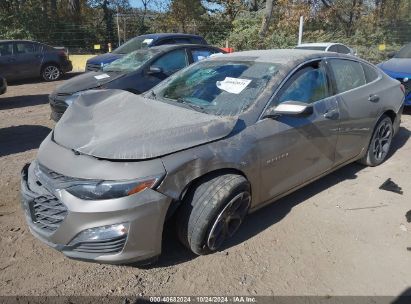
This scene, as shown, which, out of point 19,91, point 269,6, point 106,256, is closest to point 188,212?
point 106,256

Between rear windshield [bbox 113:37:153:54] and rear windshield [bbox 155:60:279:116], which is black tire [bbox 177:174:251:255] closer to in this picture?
rear windshield [bbox 155:60:279:116]

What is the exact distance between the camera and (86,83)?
7.40 m

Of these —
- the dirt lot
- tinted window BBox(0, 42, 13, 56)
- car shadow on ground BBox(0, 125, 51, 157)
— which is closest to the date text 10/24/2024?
the dirt lot

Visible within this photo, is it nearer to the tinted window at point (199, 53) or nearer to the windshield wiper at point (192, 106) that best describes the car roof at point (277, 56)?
the windshield wiper at point (192, 106)

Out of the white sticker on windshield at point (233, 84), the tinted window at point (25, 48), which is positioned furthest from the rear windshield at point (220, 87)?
the tinted window at point (25, 48)

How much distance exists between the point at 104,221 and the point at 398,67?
25.3 feet

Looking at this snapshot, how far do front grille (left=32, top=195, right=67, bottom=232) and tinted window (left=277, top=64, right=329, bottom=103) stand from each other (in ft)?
6.79

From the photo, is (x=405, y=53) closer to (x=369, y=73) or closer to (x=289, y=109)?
(x=369, y=73)

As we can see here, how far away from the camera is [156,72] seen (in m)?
7.54

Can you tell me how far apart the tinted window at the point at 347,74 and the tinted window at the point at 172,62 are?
3.96 metres

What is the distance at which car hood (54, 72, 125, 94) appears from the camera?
23.6ft

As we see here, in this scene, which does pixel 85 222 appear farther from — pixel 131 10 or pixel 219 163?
pixel 131 10

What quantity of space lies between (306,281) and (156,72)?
17.6ft

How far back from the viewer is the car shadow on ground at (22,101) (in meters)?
9.83
